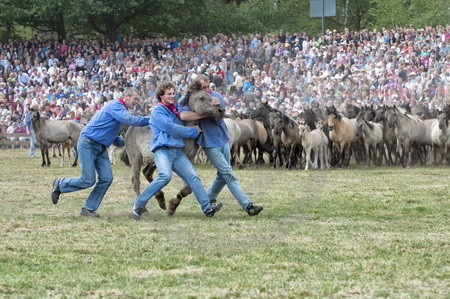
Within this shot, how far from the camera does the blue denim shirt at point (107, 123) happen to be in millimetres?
12109

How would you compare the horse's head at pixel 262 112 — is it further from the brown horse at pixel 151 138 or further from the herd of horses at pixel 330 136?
the brown horse at pixel 151 138

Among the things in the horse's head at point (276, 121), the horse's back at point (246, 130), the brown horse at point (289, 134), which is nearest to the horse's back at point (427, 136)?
the brown horse at point (289, 134)

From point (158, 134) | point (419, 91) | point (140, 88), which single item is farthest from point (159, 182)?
point (140, 88)

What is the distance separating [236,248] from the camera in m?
9.37

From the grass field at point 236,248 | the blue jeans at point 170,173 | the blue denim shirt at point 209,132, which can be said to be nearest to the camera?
the grass field at point 236,248

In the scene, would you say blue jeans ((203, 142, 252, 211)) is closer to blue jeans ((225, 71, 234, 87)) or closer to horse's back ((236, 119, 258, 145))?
horse's back ((236, 119, 258, 145))

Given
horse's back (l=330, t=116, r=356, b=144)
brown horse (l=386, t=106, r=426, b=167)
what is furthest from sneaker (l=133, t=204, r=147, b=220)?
brown horse (l=386, t=106, r=426, b=167)

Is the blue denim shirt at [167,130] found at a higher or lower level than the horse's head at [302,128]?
higher

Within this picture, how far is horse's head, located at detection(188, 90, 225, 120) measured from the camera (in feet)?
38.7

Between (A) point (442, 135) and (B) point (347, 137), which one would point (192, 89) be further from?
(A) point (442, 135)

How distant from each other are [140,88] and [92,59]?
554cm

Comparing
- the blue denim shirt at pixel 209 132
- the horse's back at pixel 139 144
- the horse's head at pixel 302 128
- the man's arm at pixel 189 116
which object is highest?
the man's arm at pixel 189 116

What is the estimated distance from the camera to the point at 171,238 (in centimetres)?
1020

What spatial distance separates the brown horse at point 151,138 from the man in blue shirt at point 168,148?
0.26 metres
